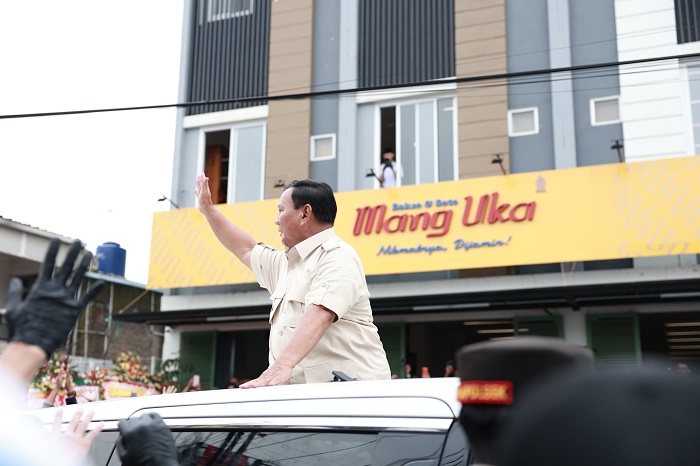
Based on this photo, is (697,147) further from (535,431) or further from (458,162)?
(535,431)

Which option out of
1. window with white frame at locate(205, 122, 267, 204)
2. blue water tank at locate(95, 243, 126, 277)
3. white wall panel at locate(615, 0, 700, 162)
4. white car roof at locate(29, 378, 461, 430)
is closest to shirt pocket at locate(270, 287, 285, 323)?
white car roof at locate(29, 378, 461, 430)

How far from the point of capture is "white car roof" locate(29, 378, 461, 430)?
233cm

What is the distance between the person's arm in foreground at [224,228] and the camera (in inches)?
169

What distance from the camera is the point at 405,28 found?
17438 millimetres

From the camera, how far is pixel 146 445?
1.81 meters

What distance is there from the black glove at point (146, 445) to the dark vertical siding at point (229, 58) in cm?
1683

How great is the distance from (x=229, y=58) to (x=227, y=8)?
1.22 meters

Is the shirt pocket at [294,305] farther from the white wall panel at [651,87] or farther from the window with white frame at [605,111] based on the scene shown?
the window with white frame at [605,111]

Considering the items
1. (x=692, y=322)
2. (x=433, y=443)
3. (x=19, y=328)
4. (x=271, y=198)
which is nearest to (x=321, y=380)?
(x=433, y=443)

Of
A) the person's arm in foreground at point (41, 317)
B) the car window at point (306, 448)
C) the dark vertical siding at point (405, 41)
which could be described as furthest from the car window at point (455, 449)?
the dark vertical siding at point (405, 41)

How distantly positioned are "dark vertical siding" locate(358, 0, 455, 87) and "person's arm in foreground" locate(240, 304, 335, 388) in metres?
13.8

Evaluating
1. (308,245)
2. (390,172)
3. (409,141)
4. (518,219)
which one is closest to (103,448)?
(308,245)

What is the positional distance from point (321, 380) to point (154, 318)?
47.6ft

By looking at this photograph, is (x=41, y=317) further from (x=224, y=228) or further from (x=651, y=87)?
(x=651, y=87)
